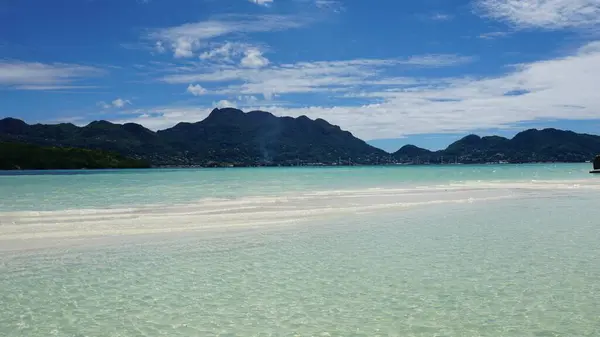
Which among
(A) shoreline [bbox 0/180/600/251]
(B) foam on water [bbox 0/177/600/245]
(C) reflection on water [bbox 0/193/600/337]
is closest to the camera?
(C) reflection on water [bbox 0/193/600/337]

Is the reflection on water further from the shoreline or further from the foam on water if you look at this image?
the foam on water

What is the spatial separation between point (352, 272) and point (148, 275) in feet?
24.0

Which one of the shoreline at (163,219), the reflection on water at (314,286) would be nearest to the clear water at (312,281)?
the reflection on water at (314,286)

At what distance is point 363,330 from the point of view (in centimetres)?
1258

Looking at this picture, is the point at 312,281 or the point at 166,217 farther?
the point at 166,217

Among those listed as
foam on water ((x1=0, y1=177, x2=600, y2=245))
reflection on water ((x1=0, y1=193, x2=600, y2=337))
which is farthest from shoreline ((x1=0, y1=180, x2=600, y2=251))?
reflection on water ((x1=0, y1=193, x2=600, y2=337))

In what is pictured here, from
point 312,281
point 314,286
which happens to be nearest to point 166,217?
point 312,281

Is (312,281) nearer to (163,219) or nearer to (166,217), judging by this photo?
(163,219)

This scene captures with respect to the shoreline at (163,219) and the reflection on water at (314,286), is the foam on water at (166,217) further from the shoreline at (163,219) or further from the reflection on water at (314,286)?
the reflection on water at (314,286)

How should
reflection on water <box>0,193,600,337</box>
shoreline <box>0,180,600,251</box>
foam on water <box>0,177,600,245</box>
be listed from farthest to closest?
foam on water <box>0,177,600,245</box> → shoreline <box>0,180,600,251</box> → reflection on water <box>0,193,600,337</box>

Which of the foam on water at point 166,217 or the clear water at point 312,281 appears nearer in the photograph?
the clear water at point 312,281

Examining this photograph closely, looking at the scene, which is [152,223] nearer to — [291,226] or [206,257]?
[291,226]

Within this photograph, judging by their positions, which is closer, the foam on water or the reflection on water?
the reflection on water

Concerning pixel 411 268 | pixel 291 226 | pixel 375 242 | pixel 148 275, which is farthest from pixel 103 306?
pixel 291 226
